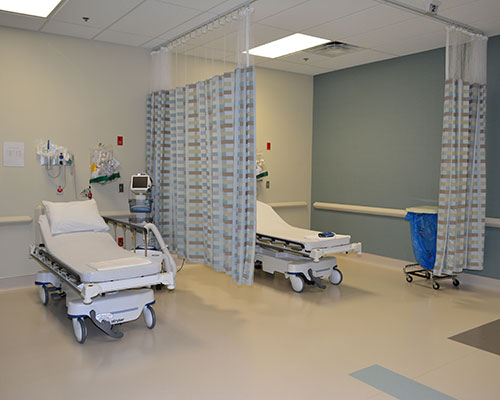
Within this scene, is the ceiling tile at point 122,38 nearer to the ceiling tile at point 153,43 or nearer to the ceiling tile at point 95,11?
the ceiling tile at point 153,43

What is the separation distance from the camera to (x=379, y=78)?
6801 millimetres

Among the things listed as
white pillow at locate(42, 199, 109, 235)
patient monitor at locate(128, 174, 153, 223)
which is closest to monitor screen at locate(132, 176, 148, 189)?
patient monitor at locate(128, 174, 153, 223)

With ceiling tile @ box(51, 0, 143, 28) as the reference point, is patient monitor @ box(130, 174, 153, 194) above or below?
below

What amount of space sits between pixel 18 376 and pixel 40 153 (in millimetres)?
3055

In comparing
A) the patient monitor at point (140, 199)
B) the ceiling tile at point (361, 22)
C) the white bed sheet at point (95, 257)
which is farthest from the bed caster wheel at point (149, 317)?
the ceiling tile at point (361, 22)

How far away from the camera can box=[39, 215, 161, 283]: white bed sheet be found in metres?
3.70

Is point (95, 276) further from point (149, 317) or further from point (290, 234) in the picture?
point (290, 234)

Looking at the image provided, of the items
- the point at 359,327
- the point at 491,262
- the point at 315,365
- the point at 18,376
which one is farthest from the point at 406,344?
the point at 18,376

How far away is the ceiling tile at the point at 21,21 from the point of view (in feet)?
15.8

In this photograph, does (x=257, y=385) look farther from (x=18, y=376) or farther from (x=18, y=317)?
(x=18, y=317)

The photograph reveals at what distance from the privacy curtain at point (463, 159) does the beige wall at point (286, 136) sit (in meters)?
2.93

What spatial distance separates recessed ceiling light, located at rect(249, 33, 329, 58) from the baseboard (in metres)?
4.08

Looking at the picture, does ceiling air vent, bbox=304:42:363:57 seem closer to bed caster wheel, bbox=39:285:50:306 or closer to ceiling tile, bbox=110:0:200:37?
ceiling tile, bbox=110:0:200:37

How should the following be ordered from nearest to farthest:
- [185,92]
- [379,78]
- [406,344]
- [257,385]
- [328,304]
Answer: [257,385] < [406,344] < [328,304] < [185,92] < [379,78]
